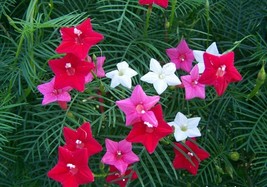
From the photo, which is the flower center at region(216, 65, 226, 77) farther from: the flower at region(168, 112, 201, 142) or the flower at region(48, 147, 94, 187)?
the flower at region(48, 147, 94, 187)

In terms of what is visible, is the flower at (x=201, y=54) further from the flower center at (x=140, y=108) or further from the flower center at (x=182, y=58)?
the flower center at (x=140, y=108)

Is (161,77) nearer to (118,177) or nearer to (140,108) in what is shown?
(140,108)

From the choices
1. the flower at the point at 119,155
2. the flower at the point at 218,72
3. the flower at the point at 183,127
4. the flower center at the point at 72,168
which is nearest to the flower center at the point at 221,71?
the flower at the point at 218,72

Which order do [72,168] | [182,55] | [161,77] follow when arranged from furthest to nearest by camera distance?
[182,55] < [161,77] < [72,168]

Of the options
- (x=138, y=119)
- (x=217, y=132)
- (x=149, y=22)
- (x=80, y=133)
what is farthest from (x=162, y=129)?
(x=149, y=22)

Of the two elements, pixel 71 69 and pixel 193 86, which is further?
pixel 193 86

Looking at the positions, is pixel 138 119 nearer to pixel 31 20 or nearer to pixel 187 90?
pixel 187 90

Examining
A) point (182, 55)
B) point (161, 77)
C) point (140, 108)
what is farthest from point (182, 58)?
point (140, 108)

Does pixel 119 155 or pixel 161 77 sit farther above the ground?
pixel 161 77
